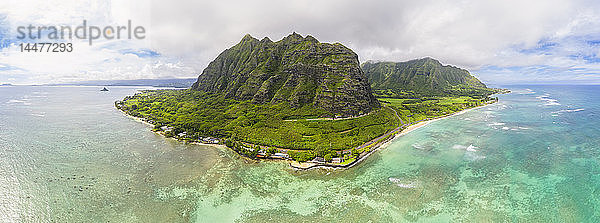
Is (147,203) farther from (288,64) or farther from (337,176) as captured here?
(288,64)

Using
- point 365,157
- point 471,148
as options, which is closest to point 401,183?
point 365,157

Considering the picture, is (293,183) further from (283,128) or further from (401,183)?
(283,128)

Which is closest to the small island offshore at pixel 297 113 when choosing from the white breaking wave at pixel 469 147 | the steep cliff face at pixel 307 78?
the steep cliff face at pixel 307 78

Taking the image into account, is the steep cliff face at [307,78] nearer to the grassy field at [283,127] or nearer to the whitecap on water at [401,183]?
the grassy field at [283,127]

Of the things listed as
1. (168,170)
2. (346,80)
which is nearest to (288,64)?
(346,80)

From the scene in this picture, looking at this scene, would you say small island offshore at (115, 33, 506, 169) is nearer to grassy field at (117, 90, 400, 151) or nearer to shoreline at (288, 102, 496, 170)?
grassy field at (117, 90, 400, 151)

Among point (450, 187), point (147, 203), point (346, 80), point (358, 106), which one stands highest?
point (346, 80)
